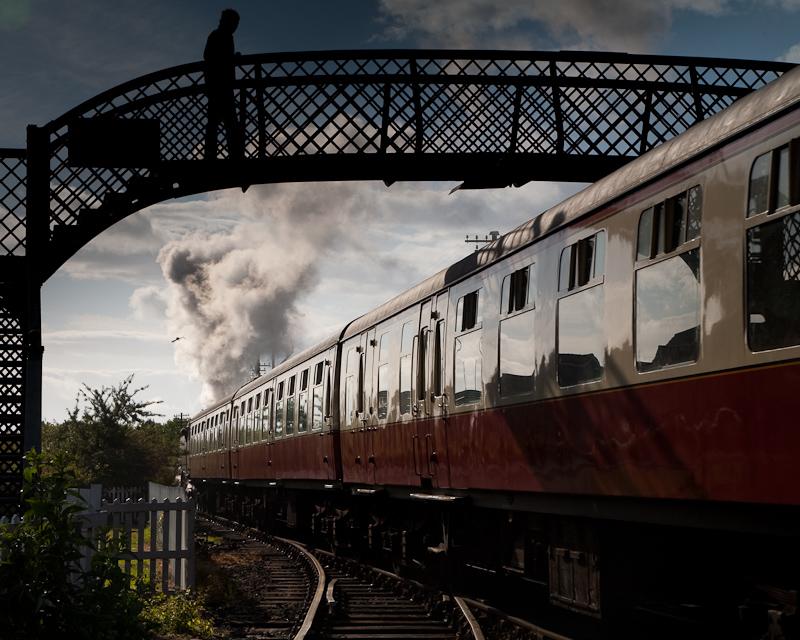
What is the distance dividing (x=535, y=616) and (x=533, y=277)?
3.60 meters

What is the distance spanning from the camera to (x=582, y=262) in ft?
28.3

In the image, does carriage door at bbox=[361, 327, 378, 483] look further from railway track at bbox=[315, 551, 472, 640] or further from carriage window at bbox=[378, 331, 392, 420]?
railway track at bbox=[315, 551, 472, 640]

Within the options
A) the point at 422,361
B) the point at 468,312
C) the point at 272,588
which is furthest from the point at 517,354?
the point at 272,588

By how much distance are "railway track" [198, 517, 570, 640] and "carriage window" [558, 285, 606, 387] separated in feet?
7.13

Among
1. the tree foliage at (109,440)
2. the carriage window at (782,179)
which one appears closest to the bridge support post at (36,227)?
the carriage window at (782,179)

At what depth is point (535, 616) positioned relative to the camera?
37.5ft

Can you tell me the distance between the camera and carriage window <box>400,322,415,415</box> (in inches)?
537

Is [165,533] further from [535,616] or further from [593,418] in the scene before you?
[593,418]

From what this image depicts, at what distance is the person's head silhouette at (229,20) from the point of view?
13148 mm

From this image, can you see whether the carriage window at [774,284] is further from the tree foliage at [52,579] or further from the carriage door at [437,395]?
the carriage door at [437,395]

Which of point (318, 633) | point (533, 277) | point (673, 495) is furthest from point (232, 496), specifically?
point (673, 495)

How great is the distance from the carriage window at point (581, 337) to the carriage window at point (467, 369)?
2.10 meters

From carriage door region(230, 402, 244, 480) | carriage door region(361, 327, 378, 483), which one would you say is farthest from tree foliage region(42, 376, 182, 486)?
carriage door region(361, 327, 378, 483)

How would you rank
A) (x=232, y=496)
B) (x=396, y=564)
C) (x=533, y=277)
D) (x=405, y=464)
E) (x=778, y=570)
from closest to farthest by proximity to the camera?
(x=778, y=570), (x=533, y=277), (x=405, y=464), (x=396, y=564), (x=232, y=496)
